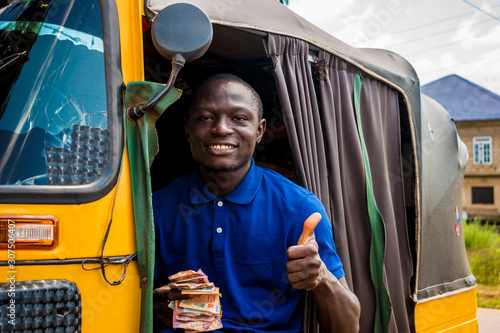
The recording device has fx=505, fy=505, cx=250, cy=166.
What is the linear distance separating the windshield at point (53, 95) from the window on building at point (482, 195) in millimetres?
30437

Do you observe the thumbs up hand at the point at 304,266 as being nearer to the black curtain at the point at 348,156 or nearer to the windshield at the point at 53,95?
the black curtain at the point at 348,156

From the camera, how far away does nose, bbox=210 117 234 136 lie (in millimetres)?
2348

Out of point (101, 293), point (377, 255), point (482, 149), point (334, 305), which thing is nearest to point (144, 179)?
point (101, 293)

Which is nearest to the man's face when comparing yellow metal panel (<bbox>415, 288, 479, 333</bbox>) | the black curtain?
the black curtain

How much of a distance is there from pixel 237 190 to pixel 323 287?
1.96 feet

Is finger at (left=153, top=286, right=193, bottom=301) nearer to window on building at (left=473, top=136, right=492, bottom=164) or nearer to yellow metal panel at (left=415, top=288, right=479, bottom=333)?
yellow metal panel at (left=415, top=288, right=479, bottom=333)

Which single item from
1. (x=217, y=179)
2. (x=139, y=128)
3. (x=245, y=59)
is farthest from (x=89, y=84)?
(x=245, y=59)

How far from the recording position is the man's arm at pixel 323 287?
1.98 metres

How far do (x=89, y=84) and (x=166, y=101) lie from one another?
11.7 inches

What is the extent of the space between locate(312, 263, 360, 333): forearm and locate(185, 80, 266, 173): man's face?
0.68 m

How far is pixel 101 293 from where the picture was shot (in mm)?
1806

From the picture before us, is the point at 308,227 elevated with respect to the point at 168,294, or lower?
elevated

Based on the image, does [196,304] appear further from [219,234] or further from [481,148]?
[481,148]

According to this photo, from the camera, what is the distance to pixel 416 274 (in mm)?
3396
